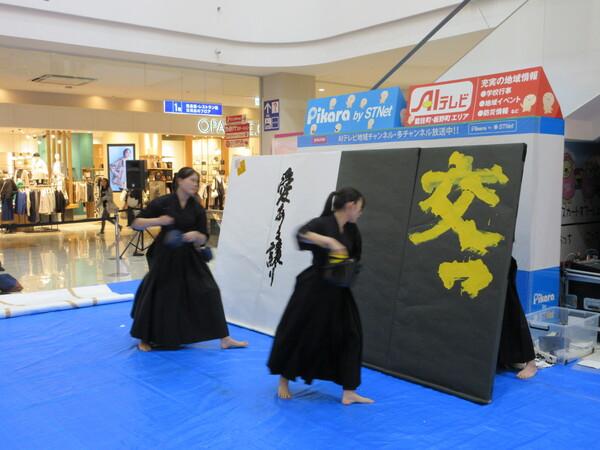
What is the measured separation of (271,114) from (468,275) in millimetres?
10046

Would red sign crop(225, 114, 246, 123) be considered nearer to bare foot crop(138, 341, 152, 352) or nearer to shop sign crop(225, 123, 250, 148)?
shop sign crop(225, 123, 250, 148)

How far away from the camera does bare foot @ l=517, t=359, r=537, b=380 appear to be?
14.5 feet

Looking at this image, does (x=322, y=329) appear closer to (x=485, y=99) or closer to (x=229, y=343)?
(x=229, y=343)

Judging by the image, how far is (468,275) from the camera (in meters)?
4.21

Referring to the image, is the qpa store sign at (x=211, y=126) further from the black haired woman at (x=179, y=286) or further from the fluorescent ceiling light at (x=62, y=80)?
the black haired woman at (x=179, y=286)

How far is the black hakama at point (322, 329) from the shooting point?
3.83m

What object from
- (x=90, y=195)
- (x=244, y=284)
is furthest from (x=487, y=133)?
(x=90, y=195)

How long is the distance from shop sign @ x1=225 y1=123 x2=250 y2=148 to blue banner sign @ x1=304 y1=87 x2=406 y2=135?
20.3 ft

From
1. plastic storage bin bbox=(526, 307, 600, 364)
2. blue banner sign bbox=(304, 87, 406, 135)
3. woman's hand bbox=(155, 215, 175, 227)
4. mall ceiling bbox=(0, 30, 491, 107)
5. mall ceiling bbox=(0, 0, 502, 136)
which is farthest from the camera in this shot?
mall ceiling bbox=(0, 30, 491, 107)

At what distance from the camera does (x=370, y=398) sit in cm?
405

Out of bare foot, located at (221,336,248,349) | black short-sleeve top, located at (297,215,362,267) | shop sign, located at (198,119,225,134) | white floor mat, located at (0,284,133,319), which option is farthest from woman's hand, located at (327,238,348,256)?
shop sign, located at (198,119,225,134)

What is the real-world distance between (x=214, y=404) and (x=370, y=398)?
1106 mm

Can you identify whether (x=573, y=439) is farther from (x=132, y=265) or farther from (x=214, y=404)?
(x=132, y=265)

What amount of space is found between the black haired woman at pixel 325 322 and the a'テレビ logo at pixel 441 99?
6.83ft
